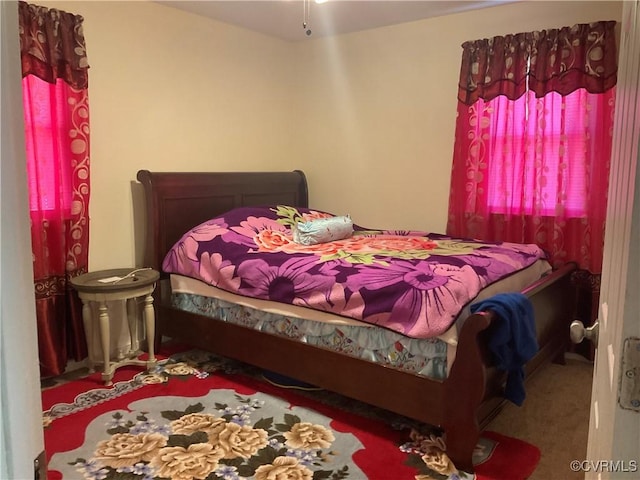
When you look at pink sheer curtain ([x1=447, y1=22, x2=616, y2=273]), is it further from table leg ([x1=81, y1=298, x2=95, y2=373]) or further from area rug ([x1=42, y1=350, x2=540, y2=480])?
table leg ([x1=81, y1=298, x2=95, y2=373])

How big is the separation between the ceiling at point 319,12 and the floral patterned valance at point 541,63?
1.10ft

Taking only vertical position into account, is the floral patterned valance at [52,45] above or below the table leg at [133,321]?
above

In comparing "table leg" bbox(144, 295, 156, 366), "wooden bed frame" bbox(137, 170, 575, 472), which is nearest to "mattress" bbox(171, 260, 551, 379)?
"wooden bed frame" bbox(137, 170, 575, 472)

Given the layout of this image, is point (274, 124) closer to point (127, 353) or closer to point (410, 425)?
point (127, 353)

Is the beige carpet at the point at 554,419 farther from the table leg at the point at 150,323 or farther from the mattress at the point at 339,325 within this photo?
the table leg at the point at 150,323

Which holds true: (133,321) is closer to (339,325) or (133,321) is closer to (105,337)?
(105,337)

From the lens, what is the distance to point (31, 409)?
2.00ft

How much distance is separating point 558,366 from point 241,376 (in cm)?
201

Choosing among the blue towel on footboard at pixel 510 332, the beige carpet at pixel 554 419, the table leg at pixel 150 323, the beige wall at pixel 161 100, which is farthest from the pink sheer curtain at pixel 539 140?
the table leg at pixel 150 323

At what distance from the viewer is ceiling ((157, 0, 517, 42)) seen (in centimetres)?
342

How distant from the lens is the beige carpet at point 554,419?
2.19 m

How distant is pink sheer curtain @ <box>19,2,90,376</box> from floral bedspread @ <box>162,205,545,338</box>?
0.60 meters

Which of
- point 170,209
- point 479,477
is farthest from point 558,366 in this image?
point 170,209

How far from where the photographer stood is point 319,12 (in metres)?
3.65
